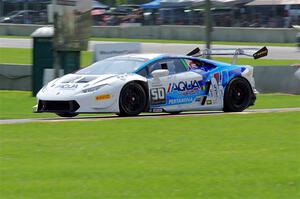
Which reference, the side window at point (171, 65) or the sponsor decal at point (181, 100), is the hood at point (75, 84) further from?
the sponsor decal at point (181, 100)

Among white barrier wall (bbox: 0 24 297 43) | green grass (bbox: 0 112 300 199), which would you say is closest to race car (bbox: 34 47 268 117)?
green grass (bbox: 0 112 300 199)

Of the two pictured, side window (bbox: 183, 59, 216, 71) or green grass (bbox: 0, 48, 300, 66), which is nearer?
side window (bbox: 183, 59, 216, 71)

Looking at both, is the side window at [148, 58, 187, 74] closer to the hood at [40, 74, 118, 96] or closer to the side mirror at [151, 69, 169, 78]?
the side mirror at [151, 69, 169, 78]

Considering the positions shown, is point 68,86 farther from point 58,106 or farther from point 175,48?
point 175,48

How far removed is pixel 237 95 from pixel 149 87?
7.24ft

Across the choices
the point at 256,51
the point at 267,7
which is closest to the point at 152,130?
the point at 256,51

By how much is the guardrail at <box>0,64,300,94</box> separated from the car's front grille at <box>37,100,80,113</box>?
8613mm

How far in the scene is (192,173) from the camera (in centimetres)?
789

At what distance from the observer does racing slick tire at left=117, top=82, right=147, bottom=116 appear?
14.3m

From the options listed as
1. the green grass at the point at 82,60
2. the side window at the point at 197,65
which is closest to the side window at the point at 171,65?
the side window at the point at 197,65

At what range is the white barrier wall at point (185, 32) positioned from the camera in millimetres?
45219

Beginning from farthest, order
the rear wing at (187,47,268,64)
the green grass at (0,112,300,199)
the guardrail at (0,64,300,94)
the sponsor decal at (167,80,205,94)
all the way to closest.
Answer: the guardrail at (0,64,300,94) → the rear wing at (187,47,268,64) → the sponsor decal at (167,80,205,94) → the green grass at (0,112,300,199)

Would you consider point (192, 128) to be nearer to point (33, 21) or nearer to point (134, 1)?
point (33, 21)

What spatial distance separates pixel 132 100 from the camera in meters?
14.5
